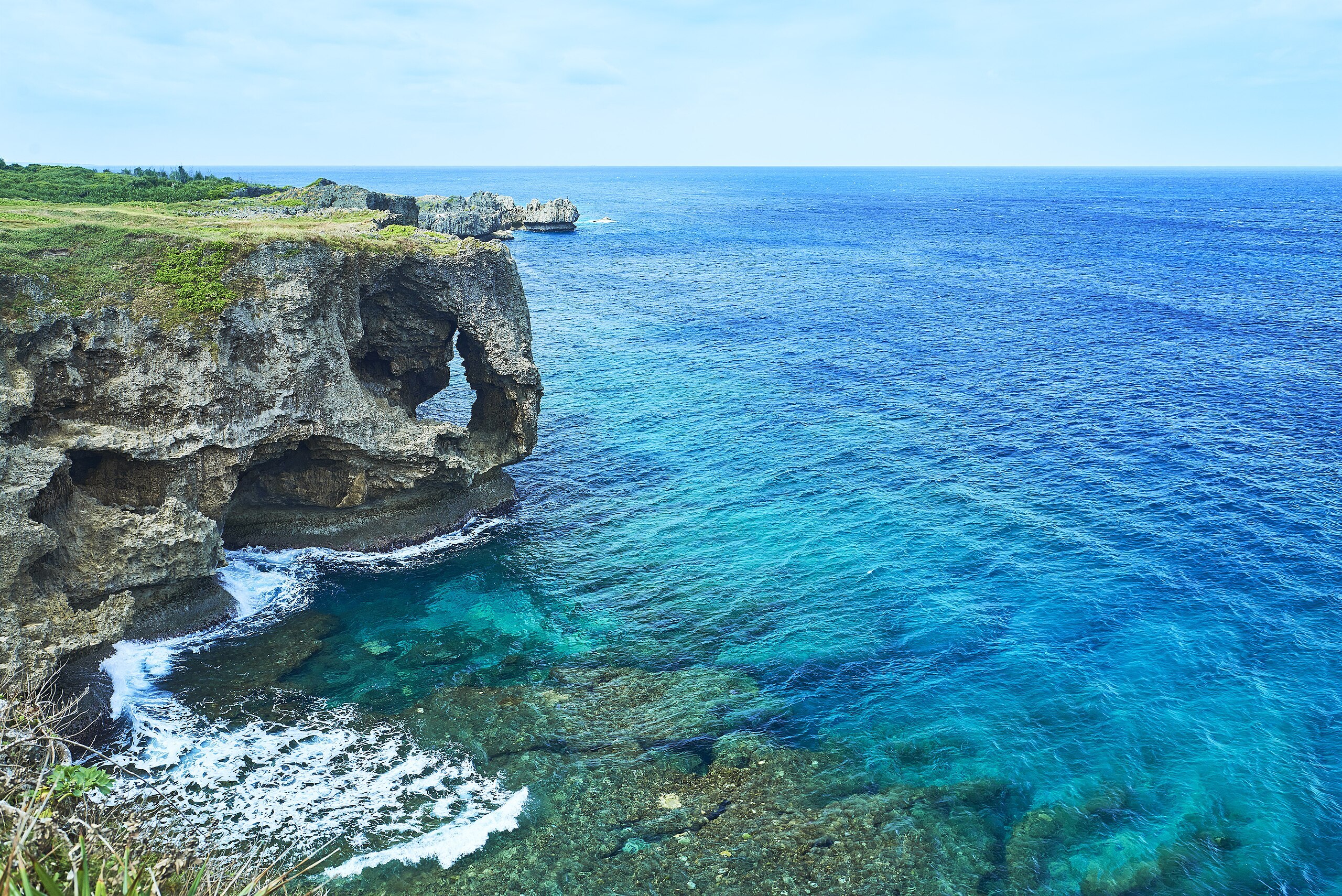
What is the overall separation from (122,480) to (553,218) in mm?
141175

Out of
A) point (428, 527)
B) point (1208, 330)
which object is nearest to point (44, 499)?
point (428, 527)

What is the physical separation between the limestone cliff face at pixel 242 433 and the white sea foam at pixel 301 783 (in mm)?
3797

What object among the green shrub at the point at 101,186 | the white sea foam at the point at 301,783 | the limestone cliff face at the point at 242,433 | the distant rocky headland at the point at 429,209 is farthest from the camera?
the distant rocky headland at the point at 429,209

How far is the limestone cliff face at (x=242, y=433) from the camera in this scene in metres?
29.6

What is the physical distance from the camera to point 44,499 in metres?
30.2

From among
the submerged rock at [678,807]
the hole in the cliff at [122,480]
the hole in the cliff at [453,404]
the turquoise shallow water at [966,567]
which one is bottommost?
the submerged rock at [678,807]

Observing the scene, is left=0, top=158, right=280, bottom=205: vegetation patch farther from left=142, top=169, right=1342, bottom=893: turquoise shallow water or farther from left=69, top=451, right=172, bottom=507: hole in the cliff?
left=69, top=451, right=172, bottom=507: hole in the cliff

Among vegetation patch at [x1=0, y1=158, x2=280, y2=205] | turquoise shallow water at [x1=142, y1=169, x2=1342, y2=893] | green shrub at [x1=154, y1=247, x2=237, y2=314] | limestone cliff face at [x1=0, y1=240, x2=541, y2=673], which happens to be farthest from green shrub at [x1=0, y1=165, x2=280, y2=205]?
turquoise shallow water at [x1=142, y1=169, x2=1342, y2=893]

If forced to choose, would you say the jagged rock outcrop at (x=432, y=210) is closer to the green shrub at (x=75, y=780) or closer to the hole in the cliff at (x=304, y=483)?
the hole in the cliff at (x=304, y=483)

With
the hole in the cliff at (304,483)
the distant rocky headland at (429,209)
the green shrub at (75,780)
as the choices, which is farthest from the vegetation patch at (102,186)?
the green shrub at (75,780)

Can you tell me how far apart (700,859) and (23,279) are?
3069 cm

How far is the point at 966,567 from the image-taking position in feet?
127

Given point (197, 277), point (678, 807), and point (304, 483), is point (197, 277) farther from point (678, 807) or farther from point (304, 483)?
point (678, 807)

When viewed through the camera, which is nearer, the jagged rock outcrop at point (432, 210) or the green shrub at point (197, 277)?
the green shrub at point (197, 277)
